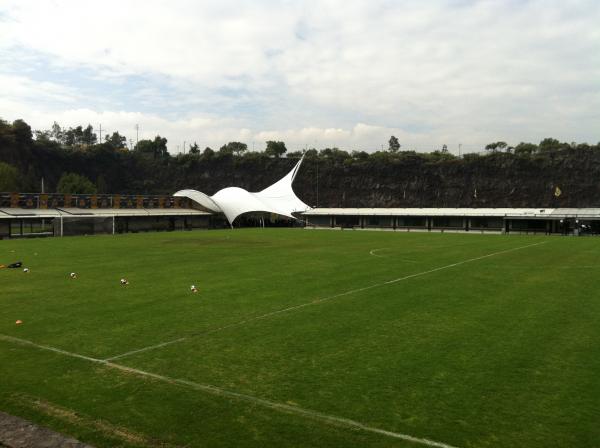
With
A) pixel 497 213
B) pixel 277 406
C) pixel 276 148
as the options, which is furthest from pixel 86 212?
pixel 276 148

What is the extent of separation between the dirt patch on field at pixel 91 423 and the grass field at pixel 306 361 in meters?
0.03

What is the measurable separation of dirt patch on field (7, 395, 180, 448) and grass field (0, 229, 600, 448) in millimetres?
26

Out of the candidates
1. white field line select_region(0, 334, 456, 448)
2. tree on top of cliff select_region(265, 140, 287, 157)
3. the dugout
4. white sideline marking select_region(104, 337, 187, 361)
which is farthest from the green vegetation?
white field line select_region(0, 334, 456, 448)

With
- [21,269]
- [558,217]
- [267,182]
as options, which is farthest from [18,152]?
[558,217]

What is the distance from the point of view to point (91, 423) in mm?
6449

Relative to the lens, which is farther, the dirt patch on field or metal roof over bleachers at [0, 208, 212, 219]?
metal roof over bleachers at [0, 208, 212, 219]

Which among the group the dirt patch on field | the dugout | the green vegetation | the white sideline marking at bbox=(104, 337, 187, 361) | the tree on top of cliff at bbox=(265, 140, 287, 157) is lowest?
the white sideline marking at bbox=(104, 337, 187, 361)

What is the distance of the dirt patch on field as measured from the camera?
236 inches

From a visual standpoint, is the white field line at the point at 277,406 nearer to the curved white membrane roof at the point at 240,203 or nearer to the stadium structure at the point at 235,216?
the stadium structure at the point at 235,216

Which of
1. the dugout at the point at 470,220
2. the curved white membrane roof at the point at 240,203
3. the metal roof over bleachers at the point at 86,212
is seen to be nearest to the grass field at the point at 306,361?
the metal roof over bleachers at the point at 86,212

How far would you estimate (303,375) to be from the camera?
836 cm

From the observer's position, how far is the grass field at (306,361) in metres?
6.41

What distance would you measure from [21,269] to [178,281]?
8889 mm

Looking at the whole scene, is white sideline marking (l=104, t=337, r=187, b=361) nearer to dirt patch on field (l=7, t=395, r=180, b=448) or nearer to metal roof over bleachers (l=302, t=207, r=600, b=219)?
dirt patch on field (l=7, t=395, r=180, b=448)
